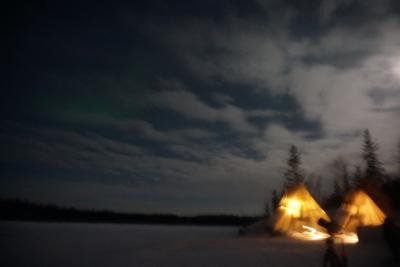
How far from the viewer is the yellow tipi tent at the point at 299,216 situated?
28344mm

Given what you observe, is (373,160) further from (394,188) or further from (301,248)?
(301,248)

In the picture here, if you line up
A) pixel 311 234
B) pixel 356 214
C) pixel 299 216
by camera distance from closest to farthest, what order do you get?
1. pixel 356 214
2. pixel 311 234
3. pixel 299 216

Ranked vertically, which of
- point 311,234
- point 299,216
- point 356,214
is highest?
point 356,214

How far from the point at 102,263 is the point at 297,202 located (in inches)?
719

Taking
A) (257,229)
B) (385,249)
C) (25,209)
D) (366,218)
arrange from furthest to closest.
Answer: (25,209) < (257,229) < (366,218) < (385,249)

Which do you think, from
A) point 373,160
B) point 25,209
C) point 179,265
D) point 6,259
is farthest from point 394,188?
point 25,209

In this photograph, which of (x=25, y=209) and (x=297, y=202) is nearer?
(x=297, y=202)

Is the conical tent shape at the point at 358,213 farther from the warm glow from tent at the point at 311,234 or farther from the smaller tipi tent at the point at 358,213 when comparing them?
the warm glow from tent at the point at 311,234

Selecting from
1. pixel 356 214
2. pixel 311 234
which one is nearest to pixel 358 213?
pixel 356 214

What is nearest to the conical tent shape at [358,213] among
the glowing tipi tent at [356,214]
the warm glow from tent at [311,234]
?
the glowing tipi tent at [356,214]

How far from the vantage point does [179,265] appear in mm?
15977

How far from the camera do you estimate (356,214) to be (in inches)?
986

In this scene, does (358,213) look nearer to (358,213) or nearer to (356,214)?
(358,213)

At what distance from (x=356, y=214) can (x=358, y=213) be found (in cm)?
18
